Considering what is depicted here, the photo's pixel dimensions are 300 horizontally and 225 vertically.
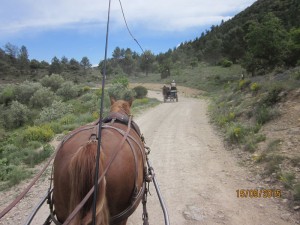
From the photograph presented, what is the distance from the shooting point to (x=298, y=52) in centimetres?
2656

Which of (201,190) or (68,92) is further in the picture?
(68,92)

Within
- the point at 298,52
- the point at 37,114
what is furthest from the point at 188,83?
the point at 37,114

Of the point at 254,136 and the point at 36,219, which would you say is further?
the point at 254,136

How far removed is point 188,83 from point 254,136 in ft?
134

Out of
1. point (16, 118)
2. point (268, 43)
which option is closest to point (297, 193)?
point (16, 118)

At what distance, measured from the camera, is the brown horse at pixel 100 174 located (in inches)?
101

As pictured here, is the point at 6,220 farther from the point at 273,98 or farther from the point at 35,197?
the point at 273,98

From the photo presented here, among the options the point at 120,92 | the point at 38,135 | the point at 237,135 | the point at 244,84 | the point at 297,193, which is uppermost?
the point at 244,84

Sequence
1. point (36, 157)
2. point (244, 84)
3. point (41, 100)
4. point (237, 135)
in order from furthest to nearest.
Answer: point (41, 100) < point (244, 84) < point (237, 135) < point (36, 157)

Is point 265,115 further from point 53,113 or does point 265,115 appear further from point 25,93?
point 25,93

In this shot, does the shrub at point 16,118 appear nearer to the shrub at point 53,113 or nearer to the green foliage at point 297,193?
the shrub at point 53,113

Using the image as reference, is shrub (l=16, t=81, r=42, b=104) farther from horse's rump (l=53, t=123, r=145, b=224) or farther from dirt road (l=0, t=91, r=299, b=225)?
horse's rump (l=53, t=123, r=145, b=224)

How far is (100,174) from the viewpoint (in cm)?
263
